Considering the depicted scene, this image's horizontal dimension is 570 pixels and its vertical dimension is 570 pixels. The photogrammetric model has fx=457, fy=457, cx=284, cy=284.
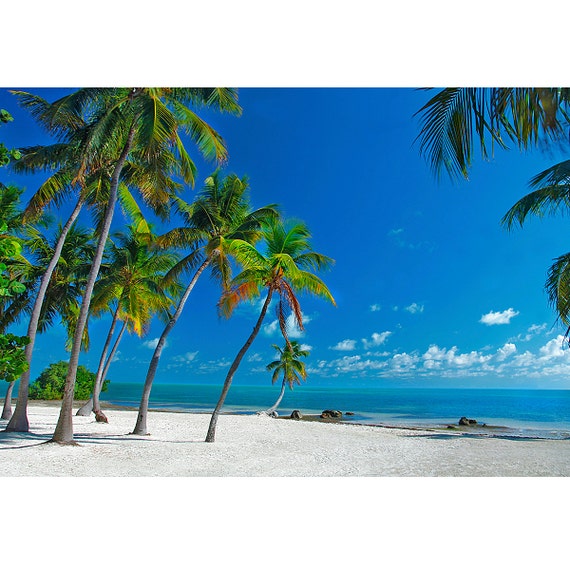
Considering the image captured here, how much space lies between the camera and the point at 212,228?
7062mm

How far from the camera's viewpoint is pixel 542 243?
18.1 ft

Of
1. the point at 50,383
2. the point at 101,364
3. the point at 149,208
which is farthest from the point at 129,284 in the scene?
the point at 149,208

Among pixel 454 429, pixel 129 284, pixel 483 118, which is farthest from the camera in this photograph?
pixel 454 429

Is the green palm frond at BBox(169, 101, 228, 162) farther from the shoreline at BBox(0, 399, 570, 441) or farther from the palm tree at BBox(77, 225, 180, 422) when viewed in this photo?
the shoreline at BBox(0, 399, 570, 441)

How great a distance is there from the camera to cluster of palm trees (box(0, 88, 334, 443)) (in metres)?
5.18

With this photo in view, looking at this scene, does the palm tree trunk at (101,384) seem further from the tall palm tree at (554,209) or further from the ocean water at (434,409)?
the tall palm tree at (554,209)

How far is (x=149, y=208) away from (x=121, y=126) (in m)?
1.51

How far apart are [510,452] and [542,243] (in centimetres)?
260

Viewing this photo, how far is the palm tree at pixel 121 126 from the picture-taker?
16.4ft

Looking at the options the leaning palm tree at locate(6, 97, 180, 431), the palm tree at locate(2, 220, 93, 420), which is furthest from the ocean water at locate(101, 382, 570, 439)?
the leaning palm tree at locate(6, 97, 180, 431)

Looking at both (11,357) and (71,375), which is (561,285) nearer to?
(11,357)

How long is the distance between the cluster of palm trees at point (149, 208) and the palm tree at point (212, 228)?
16 millimetres

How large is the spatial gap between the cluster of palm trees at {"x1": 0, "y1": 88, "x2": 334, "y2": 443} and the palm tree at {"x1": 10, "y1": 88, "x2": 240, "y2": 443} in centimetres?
1

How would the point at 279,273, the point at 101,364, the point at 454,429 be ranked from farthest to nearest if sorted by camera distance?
1. the point at 454,429
2. the point at 101,364
3. the point at 279,273
